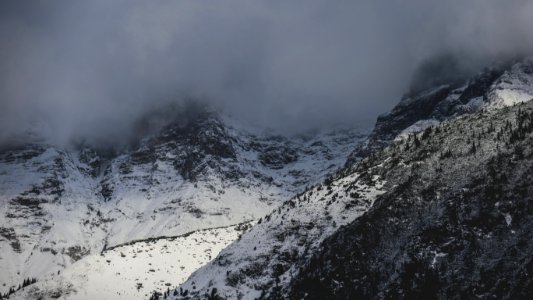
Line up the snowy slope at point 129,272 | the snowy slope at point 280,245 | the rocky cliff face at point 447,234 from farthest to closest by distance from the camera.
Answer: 1. the snowy slope at point 129,272
2. the snowy slope at point 280,245
3. the rocky cliff face at point 447,234

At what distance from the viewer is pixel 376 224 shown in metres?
65.0

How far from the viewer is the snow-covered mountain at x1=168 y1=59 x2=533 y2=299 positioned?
5909 cm

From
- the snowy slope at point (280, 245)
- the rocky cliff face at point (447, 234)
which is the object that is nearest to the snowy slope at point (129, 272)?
the snowy slope at point (280, 245)

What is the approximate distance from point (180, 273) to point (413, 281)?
80.5 meters

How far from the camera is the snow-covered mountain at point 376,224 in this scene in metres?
59.1

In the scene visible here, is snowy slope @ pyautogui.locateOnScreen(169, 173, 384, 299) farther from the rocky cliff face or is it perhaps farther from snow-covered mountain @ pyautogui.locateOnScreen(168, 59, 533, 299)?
the rocky cliff face

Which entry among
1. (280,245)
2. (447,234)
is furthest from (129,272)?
(447,234)

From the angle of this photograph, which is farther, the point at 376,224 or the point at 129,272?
the point at 129,272

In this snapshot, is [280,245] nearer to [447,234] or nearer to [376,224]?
[376,224]

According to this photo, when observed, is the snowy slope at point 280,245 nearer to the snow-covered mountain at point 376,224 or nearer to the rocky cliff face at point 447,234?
the snow-covered mountain at point 376,224

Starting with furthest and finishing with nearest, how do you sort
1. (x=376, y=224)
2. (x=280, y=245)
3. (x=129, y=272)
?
(x=129, y=272)
(x=280, y=245)
(x=376, y=224)

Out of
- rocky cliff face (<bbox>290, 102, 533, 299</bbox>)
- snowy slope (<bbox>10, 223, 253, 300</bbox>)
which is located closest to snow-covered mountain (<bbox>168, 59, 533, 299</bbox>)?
rocky cliff face (<bbox>290, 102, 533, 299</bbox>)

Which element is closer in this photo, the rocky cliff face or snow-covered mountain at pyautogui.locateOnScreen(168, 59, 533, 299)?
the rocky cliff face

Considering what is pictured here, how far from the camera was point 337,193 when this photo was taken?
77500mm
